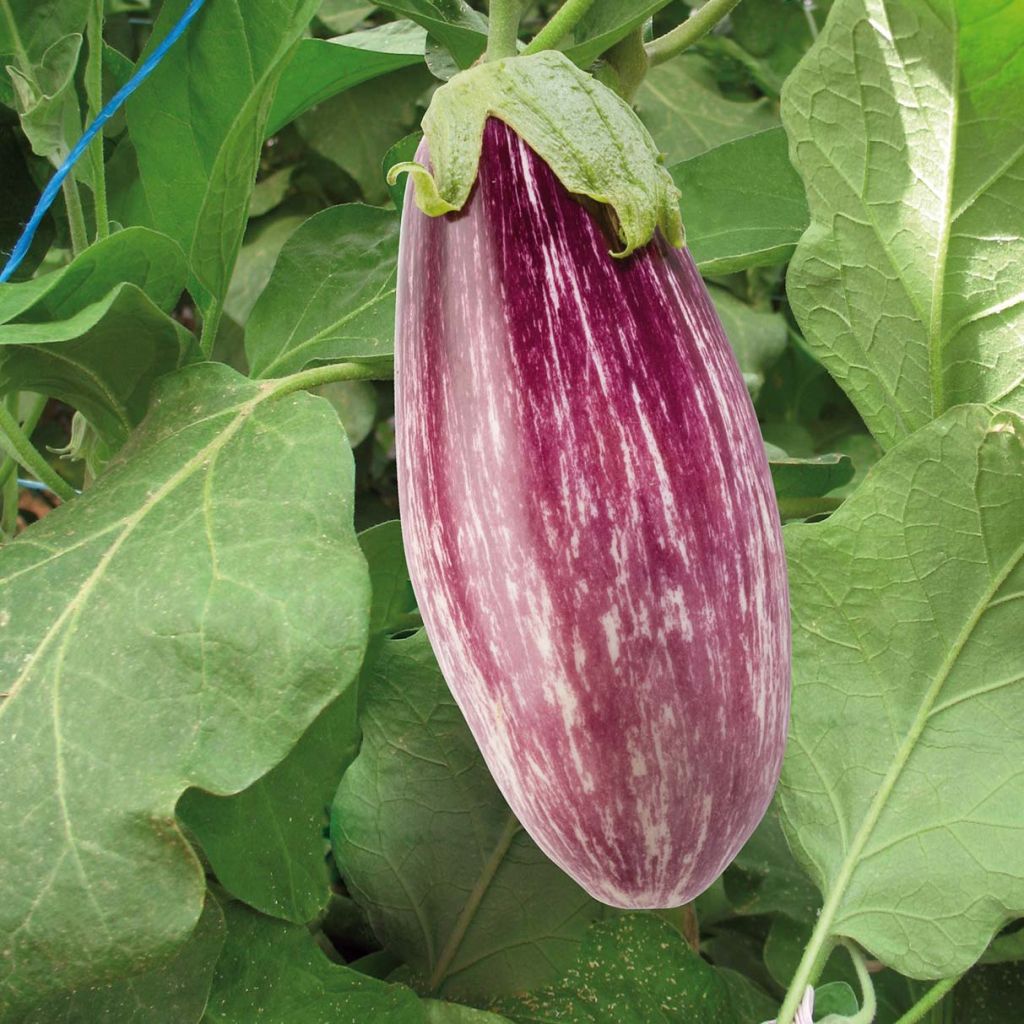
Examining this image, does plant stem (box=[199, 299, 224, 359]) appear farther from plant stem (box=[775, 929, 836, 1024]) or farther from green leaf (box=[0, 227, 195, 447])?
plant stem (box=[775, 929, 836, 1024])

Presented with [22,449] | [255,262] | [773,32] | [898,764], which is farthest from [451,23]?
[773,32]

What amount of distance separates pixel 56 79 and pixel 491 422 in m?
0.35

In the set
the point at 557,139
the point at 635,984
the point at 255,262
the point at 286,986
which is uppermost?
the point at 557,139

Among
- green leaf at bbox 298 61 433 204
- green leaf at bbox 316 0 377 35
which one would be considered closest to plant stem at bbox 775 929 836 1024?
green leaf at bbox 298 61 433 204

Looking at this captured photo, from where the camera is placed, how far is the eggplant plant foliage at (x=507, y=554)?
39 centimetres

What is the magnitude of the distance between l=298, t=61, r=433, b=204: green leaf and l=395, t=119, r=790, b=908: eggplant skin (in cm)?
59

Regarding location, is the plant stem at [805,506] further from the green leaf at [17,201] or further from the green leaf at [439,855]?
the green leaf at [17,201]

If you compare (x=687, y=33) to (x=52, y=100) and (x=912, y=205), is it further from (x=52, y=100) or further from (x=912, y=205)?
(x=52, y=100)

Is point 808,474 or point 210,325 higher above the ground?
point 210,325

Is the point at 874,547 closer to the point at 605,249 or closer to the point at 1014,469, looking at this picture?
the point at 1014,469

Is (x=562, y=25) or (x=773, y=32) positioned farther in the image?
(x=773, y=32)

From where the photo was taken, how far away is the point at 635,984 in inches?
24.8

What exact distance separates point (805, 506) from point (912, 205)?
0.22 metres

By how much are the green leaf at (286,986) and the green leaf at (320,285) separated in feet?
0.90
